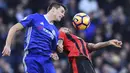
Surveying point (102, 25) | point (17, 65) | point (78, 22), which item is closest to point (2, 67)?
point (17, 65)

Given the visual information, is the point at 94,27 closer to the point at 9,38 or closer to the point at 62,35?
the point at 62,35

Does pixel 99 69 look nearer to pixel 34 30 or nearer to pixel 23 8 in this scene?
pixel 23 8

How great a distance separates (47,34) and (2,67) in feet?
20.5

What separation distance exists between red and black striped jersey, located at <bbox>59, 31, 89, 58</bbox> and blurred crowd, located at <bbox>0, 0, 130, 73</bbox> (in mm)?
5950

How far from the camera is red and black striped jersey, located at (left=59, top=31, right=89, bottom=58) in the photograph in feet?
33.6

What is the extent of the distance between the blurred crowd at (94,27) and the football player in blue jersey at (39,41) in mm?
6132

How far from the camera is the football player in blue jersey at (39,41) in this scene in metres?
9.86

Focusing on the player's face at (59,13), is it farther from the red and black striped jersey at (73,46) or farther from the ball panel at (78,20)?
the ball panel at (78,20)

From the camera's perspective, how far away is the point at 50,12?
10.2 m

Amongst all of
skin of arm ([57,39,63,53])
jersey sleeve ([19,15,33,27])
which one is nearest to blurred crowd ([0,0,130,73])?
skin of arm ([57,39,63,53])

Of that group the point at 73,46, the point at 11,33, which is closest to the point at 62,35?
the point at 73,46

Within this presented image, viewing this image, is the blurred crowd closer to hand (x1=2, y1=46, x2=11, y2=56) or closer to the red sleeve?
the red sleeve

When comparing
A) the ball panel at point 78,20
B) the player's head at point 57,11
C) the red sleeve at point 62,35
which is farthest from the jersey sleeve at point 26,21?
the ball panel at point 78,20

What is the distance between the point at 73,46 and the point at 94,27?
8.66 m
